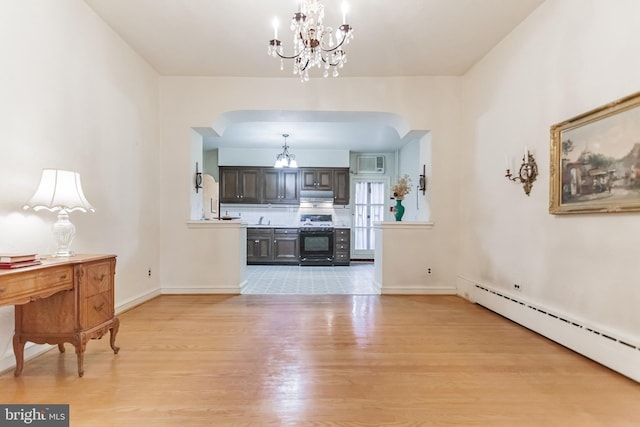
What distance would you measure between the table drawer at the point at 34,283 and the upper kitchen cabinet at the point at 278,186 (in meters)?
5.98

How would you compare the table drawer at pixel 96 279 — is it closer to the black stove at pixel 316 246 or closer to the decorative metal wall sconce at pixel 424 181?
the decorative metal wall sconce at pixel 424 181

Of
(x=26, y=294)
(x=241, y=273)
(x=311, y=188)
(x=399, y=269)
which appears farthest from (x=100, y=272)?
(x=311, y=188)

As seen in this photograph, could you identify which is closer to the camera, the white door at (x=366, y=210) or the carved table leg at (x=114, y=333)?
the carved table leg at (x=114, y=333)

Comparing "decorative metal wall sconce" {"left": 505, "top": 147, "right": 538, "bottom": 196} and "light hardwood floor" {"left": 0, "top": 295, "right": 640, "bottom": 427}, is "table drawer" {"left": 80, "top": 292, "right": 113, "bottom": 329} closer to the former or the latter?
"light hardwood floor" {"left": 0, "top": 295, "right": 640, "bottom": 427}

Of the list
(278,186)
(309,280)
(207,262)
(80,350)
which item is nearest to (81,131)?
(80,350)

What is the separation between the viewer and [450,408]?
1.75 meters

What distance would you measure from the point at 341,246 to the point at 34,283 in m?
6.20

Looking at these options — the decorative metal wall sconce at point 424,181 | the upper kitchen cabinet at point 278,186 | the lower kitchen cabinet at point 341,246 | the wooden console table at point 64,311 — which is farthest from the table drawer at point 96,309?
the upper kitchen cabinet at point 278,186

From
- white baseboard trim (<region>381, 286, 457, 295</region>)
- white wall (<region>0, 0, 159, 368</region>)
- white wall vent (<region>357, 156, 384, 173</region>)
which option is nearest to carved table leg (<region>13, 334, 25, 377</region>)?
white wall (<region>0, 0, 159, 368</region>)

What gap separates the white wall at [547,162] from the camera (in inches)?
84.7

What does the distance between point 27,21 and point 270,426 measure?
313cm

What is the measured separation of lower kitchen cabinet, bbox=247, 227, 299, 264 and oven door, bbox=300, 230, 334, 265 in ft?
0.64

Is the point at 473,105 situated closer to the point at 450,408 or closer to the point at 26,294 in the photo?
the point at 450,408

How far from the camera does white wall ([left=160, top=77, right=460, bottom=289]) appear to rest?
14.4 ft
